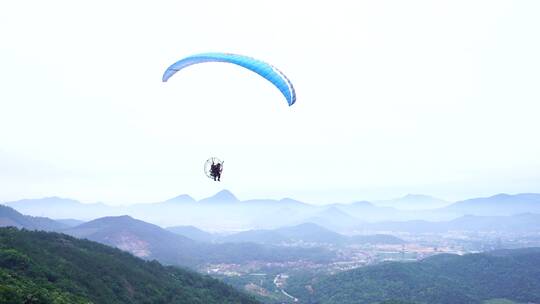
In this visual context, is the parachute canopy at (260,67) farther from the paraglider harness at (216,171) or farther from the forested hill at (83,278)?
the forested hill at (83,278)

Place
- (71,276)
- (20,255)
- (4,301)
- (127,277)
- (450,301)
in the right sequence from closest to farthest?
(4,301) < (20,255) < (71,276) < (127,277) < (450,301)

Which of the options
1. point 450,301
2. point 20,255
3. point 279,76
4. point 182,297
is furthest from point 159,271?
point 450,301

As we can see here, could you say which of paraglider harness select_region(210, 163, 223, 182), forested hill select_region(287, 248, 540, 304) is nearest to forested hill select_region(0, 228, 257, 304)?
paraglider harness select_region(210, 163, 223, 182)

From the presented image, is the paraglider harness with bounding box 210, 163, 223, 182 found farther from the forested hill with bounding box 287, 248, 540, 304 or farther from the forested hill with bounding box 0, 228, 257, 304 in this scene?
the forested hill with bounding box 287, 248, 540, 304

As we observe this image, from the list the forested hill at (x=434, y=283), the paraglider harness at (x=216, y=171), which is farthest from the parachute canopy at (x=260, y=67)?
the forested hill at (x=434, y=283)

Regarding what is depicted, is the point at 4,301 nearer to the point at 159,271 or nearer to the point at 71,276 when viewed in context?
the point at 71,276

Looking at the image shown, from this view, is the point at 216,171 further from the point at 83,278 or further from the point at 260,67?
the point at 83,278
